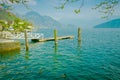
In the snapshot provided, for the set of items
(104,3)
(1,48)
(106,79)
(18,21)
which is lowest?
(106,79)

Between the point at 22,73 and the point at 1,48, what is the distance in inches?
458

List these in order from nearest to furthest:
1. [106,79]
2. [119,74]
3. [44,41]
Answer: [106,79]
[119,74]
[44,41]

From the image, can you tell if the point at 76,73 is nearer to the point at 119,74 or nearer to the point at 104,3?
the point at 119,74

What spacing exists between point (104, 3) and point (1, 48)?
21.1m

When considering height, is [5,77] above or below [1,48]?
below

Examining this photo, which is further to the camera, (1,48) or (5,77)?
(1,48)

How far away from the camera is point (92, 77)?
Answer: 12602 mm

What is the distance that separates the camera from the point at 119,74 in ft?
43.2

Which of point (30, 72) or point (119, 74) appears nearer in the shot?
point (119, 74)

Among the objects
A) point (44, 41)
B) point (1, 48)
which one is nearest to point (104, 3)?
point (1, 48)

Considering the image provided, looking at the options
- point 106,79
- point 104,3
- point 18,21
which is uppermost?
point 104,3

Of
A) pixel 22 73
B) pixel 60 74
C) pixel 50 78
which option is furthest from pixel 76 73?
pixel 22 73

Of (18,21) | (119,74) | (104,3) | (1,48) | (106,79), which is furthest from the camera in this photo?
(1,48)

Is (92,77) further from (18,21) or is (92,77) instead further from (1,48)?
(1,48)
